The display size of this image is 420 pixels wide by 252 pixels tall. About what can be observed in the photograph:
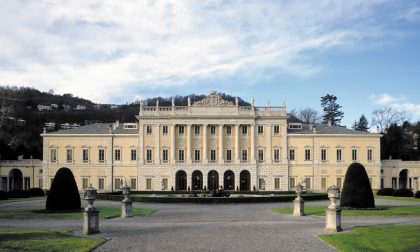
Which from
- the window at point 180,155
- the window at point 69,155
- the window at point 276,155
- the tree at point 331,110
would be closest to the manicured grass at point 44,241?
the window at point 180,155

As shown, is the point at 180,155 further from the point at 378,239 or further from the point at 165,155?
the point at 378,239

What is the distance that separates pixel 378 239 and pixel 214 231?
6.20 metres

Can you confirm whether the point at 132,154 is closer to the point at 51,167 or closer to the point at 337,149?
the point at 51,167

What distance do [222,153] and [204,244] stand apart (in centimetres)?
5078

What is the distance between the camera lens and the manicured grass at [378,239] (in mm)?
16266

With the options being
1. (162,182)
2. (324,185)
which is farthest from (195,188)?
(324,185)

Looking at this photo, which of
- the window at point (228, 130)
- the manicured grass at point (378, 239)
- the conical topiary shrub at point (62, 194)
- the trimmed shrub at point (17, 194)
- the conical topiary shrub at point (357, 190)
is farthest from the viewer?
the window at point (228, 130)

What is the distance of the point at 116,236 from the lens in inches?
764

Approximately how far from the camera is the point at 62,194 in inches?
1216

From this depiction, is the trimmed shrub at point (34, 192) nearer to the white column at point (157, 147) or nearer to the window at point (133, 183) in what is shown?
the window at point (133, 183)

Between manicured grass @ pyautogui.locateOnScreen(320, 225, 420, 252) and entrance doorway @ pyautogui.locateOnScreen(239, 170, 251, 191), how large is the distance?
151 feet

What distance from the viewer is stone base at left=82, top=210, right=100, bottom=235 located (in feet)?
66.3

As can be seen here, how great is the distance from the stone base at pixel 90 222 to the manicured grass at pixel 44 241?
0.71m

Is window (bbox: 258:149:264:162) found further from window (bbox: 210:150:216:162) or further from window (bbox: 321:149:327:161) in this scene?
window (bbox: 321:149:327:161)
